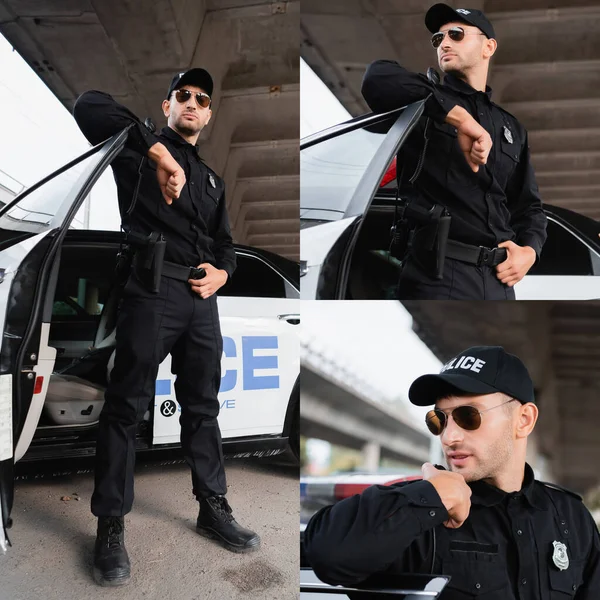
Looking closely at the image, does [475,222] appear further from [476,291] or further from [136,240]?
[136,240]

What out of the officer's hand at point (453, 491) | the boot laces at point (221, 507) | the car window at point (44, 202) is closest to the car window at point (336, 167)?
the car window at point (44, 202)

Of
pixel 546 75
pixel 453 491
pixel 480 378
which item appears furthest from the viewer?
pixel 546 75

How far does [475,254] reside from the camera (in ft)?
4.60

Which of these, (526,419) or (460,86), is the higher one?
(460,86)

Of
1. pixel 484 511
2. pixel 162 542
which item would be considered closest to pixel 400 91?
pixel 484 511

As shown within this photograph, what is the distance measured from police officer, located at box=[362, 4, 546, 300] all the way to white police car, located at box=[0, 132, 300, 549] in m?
0.35

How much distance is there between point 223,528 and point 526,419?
28.8 inches

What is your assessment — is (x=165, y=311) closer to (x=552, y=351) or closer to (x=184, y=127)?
(x=184, y=127)

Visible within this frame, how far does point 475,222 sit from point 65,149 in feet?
3.16

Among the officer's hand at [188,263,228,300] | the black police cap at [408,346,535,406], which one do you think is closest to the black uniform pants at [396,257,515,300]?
the black police cap at [408,346,535,406]

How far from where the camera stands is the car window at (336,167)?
4.72 feet

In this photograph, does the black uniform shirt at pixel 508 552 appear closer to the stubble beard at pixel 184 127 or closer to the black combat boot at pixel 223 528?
the black combat boot at pixel 223 528

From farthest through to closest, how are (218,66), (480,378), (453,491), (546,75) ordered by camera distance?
(218,66), (546,75), (480,378), (453,491)

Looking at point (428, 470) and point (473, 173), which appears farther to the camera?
point (473, 173)
